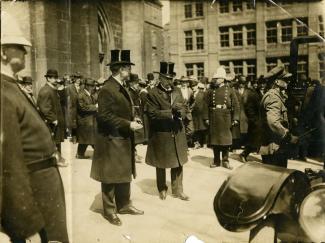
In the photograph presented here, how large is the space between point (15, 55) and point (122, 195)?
7.67ft

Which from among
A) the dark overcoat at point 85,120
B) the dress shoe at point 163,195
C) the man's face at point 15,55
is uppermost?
the man's face at point 15,55

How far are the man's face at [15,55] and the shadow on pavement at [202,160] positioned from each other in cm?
504

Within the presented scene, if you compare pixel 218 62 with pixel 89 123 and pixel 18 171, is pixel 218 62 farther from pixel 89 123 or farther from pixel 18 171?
pixel 18 171

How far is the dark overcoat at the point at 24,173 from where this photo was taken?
2.29 metres

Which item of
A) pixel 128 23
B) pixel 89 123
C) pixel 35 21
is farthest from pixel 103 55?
pixel 89 123

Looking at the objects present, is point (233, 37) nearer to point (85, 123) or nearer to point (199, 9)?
point (199, 9)

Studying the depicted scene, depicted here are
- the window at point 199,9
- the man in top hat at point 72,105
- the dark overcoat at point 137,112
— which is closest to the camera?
the dark overcoat at point 137,112

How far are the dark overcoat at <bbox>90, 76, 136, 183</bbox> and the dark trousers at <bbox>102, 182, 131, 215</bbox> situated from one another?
0.46 feet

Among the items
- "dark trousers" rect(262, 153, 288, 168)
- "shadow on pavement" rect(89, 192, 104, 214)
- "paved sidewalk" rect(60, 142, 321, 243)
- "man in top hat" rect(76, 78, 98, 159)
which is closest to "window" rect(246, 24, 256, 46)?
"man in top hat" rect(76, 78, 98, 159)

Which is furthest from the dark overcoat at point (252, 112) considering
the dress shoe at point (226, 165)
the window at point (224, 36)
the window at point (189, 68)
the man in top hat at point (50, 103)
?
the window at point (189, 68)

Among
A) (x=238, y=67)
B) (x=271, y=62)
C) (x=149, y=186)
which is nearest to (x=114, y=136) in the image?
(x=149, y=186)

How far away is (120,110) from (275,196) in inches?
76.5

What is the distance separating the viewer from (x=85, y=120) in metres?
7.70

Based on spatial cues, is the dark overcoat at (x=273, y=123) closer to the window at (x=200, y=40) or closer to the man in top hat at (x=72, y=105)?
the man in top hat at (x=72, y=105)
